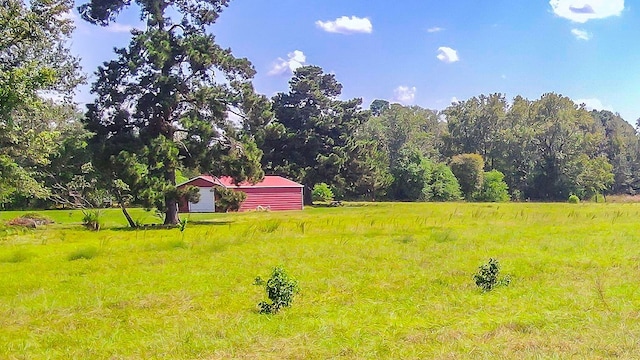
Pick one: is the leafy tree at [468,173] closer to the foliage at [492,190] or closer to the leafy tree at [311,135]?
the foliage at [492,190]

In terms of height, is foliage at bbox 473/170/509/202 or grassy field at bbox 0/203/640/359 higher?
foliage at bbox 473/170/509/202

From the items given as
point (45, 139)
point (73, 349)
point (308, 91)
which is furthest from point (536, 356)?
point (308, 91)

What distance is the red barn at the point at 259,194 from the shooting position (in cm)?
3756

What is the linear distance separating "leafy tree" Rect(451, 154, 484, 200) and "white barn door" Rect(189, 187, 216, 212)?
1169 inches

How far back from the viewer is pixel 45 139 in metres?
21.7

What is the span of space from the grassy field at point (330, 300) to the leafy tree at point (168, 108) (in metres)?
7.31

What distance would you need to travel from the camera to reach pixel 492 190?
176 feet

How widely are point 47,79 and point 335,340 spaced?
15.5m

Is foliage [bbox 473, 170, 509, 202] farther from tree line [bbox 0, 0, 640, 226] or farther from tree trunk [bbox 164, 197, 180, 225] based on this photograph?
tree trunk [bbox 164, 197, 180, 225]

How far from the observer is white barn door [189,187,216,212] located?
3759 cm

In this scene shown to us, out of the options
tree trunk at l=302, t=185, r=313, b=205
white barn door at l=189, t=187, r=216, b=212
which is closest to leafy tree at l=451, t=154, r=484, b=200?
tree trunk at l=302, t=185, r=313, b=205

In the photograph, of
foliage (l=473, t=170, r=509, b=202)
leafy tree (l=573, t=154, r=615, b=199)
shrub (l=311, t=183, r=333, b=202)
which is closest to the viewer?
shrub (l=311, t=183, r=333, b=202)

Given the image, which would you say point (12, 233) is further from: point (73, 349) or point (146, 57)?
point (73, 349)

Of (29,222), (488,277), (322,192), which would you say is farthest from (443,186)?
(488,277)
